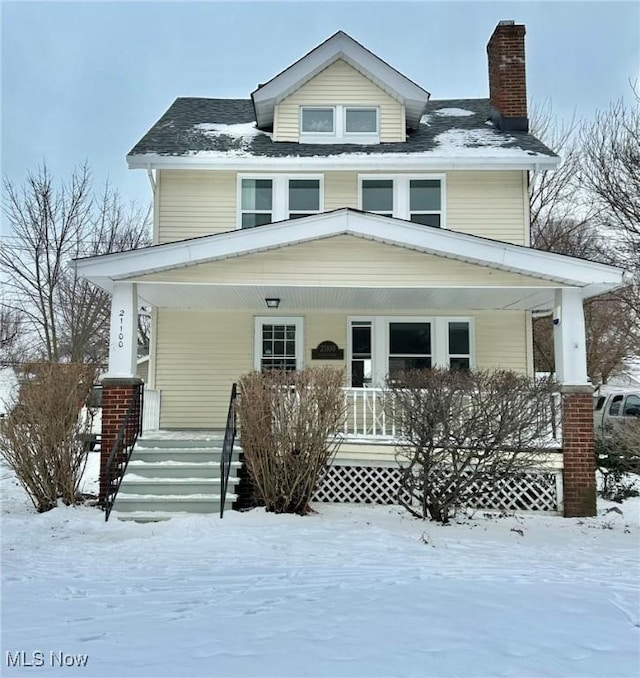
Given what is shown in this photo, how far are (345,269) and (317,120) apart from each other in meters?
5.60

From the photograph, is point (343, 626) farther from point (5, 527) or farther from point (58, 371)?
point (58, 371)

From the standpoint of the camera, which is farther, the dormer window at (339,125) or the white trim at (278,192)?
the dormer window at (339,125)

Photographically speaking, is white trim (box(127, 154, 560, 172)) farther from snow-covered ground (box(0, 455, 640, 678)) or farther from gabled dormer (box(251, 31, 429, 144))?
snow-covered ground (box(0, 455, 640, 678))

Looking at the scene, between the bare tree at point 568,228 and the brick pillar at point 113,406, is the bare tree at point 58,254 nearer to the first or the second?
the brick pillar at point 113,406

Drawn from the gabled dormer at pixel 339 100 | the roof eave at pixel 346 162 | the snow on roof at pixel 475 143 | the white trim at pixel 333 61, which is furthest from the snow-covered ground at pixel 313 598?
the white trim at pixel 333 61

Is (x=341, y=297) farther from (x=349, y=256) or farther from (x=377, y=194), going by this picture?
(x=377, y=194)

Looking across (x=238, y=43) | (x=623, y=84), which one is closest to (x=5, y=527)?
(x=623, y=84)


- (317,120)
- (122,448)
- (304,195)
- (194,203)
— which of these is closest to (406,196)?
(304,195)

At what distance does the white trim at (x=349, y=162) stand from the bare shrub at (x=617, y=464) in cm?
566

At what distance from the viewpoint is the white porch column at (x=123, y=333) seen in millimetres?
8945

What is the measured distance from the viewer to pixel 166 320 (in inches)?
472

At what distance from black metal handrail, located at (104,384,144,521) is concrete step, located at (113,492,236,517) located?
167mm

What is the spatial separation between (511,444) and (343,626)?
4.54m

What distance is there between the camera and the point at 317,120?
1320 cm
